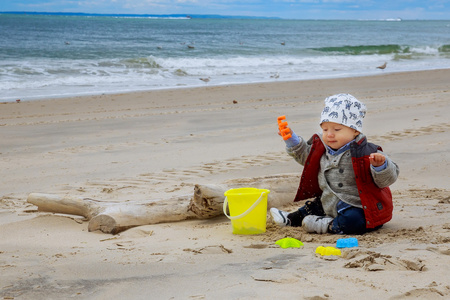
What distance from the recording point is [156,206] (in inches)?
173

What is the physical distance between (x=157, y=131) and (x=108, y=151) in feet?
5.04

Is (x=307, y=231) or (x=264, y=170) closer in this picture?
(x=307, y=231)

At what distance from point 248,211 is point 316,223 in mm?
514

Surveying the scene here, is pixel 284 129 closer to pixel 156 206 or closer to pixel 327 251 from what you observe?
pixel 327 251

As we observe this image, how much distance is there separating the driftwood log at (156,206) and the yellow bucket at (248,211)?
1.61 feet

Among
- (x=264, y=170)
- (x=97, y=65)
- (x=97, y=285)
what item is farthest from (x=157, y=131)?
(x=97, y=65)

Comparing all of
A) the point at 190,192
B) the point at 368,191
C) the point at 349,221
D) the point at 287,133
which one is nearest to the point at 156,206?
the point at 190,192

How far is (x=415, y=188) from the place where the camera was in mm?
5195

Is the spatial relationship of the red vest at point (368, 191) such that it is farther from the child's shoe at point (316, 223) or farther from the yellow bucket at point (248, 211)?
the yellow bucket at point (248, 211)

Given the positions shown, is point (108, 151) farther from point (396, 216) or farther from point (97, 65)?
point (97, 65)

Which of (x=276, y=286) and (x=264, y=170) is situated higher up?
(x=276, y=286)

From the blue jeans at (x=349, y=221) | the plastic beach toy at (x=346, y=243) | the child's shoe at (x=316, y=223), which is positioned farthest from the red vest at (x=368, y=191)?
the plastic beach toy at (x=346, y=243)

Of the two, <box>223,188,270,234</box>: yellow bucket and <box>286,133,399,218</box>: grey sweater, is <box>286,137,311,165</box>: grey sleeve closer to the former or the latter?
<box>286,133,399,218</box>: grey sweater

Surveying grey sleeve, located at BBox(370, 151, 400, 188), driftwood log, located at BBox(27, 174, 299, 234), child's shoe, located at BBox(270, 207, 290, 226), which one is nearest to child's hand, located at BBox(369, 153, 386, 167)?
grey sleeve, located at BBox(370, 151, 400, 188)
